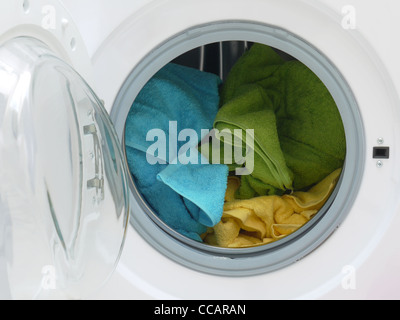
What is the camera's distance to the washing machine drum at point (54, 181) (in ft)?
2.07

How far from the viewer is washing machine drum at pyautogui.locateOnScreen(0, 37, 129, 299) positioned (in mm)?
630

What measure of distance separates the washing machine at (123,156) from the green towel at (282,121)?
0.12 m

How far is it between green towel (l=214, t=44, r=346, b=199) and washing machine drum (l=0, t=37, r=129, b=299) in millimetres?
312

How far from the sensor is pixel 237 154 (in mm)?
1084

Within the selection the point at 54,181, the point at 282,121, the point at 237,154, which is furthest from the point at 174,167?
the point at 54,181

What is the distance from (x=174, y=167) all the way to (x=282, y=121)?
24cm

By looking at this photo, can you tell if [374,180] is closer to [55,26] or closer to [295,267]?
[295,267]

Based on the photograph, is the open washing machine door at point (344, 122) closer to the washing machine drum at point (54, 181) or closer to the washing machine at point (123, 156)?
the washing machine at point (123, 156)

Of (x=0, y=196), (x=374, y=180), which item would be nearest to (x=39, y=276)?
(x=0, y=196)

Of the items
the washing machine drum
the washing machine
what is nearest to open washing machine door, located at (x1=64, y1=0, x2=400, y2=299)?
the washing machine

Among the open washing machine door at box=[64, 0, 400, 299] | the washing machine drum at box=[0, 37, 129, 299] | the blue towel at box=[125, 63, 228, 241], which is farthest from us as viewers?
the blue towel at box=[125, 63, 228, 241]

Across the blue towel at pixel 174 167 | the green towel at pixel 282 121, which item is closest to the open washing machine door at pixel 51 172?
the blue towel at pixel 174 167

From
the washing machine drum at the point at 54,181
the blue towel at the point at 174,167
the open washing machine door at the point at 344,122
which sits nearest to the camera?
the washing machine drum at the point at 54,181

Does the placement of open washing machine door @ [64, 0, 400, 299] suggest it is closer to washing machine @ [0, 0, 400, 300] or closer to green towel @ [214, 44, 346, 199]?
washing machine @ [0, 0, 400, 300]
